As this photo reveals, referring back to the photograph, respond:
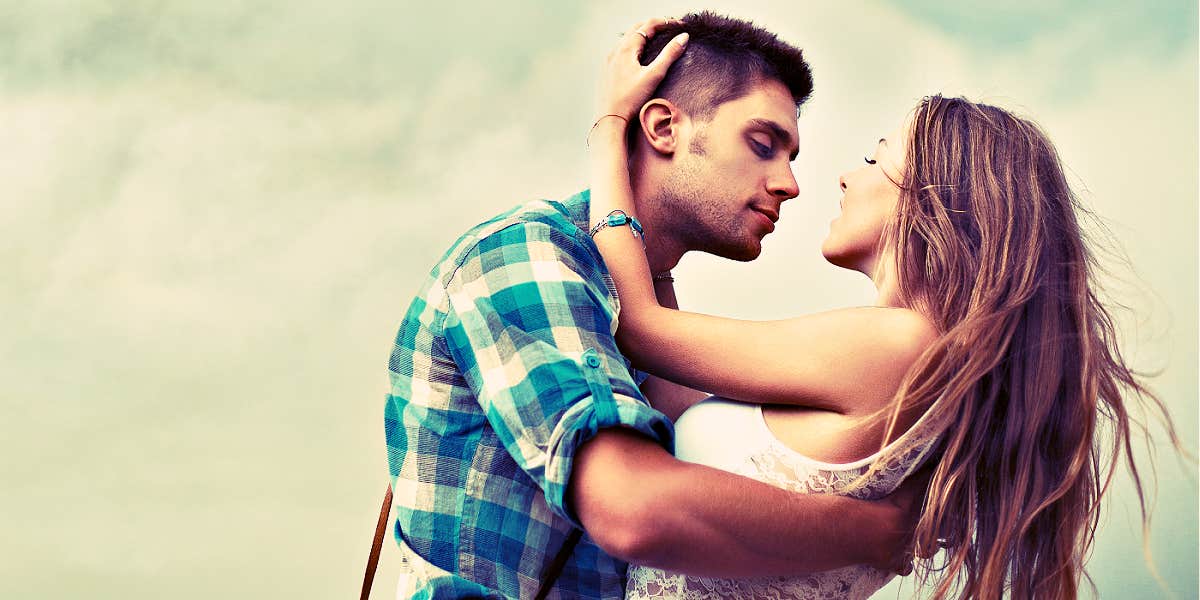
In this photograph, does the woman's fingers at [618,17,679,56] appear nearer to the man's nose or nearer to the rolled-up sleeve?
the man's nose

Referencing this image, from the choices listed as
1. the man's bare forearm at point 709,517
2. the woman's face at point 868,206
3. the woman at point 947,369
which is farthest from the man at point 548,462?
the woman's face at point 868,206

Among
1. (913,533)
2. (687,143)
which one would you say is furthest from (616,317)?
(687,143)

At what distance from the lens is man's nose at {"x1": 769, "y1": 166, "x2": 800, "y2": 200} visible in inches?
125

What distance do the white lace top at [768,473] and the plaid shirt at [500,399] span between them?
204 mm

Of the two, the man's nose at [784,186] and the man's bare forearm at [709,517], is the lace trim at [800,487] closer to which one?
the man's bare forearm at [709,517]

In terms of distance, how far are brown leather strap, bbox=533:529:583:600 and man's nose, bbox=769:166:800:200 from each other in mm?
1328

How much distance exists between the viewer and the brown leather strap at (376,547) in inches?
101

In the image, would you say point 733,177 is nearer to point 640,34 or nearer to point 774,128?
point 774,128

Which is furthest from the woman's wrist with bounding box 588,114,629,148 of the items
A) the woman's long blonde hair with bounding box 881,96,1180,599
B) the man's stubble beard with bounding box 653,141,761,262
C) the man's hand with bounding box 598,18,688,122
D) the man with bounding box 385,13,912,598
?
the woman's long blonde hair with bounding box 881,96,1180,599

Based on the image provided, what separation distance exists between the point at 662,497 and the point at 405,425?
702 millimetres

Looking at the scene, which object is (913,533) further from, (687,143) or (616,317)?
(687,143)

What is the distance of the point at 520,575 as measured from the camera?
2252mm

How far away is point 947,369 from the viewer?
222 centimetres

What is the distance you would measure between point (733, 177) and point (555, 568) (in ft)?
4.43
